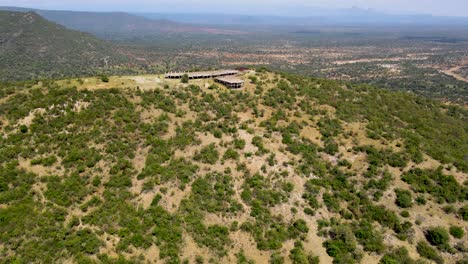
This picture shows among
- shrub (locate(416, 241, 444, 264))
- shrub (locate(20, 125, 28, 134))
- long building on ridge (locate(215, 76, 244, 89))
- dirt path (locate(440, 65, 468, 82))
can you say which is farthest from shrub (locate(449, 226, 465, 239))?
dirt path (locate(440, 65, 468, 82))

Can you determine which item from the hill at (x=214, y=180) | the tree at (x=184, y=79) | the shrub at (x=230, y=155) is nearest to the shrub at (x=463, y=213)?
the hill at (x=214, y=180)

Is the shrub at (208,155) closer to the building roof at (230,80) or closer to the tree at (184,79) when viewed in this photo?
the building roof at (230,80)

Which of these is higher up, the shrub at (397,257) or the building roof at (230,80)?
the building roof at (230,80)

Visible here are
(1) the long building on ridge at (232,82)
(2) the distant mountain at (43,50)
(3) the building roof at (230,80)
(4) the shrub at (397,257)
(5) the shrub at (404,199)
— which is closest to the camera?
(4) the shrub at (397,257)

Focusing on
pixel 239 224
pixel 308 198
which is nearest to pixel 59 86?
pixel 239 224

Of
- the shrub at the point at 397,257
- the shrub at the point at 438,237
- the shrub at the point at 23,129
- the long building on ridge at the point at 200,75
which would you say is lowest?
the shrub at the point at 397,257

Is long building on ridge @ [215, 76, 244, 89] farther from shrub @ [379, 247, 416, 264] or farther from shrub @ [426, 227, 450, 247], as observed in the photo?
shrub @ [426, 227, 450, 247]

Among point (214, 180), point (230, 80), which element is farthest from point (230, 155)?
point (230, 80)

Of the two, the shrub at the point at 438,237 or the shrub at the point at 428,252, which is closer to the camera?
the shrub at the point at 428,252
